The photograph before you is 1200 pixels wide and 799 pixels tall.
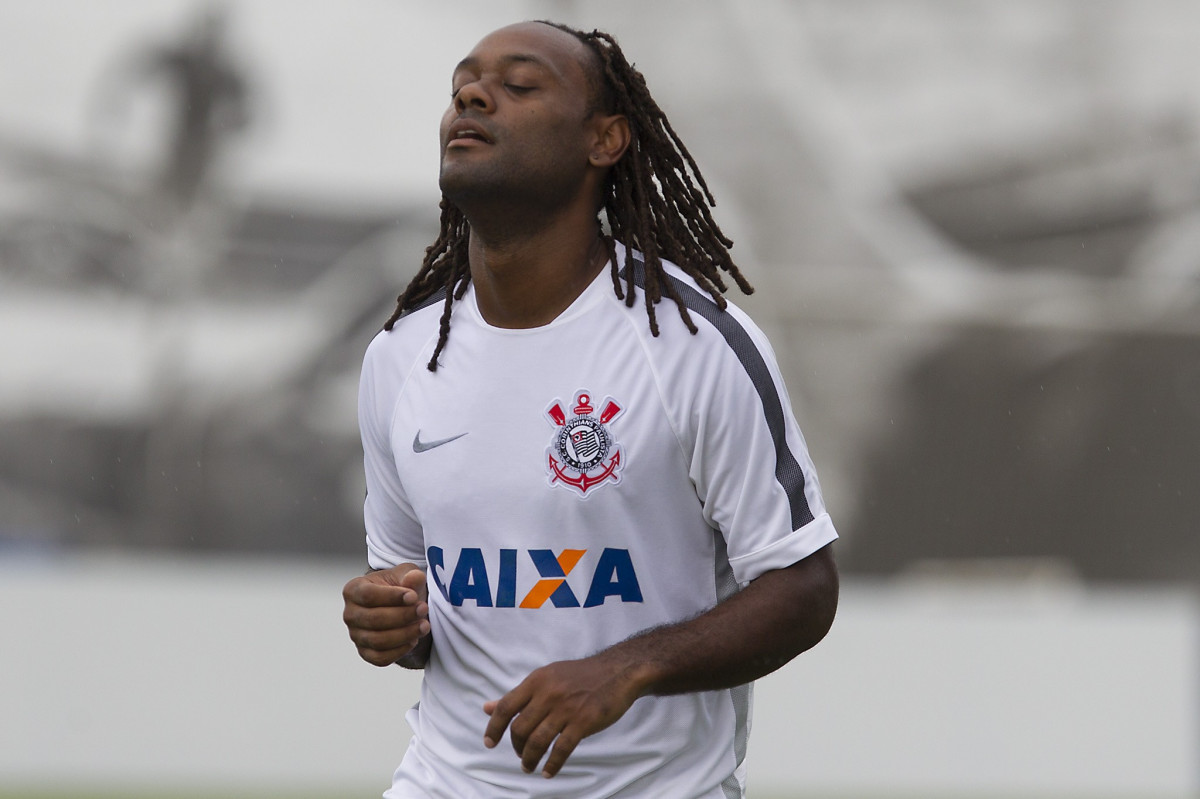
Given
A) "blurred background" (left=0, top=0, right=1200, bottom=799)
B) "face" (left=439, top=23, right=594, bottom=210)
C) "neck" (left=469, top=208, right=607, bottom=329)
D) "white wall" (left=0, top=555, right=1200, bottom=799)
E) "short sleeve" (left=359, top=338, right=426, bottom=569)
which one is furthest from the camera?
"blurred background" (left=0, top=0, right=1200, bottom=799)

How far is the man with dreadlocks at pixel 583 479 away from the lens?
262cm

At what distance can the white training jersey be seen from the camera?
2.64 m

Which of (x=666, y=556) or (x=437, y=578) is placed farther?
(x=437, y=578)

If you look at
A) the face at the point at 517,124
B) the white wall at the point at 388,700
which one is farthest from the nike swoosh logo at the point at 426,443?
the white wall at the point at 388,700

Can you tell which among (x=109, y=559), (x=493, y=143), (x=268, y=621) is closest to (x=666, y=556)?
(x=493, y=143)

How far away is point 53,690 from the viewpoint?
328 inches

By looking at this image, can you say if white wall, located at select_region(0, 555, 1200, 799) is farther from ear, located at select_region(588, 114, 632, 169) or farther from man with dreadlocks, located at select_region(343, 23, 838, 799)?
ear, located at select_region(588, 114, 632, 169)

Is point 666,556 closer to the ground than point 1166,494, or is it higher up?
closer to the ground

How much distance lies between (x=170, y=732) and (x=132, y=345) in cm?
772

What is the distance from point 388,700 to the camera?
849cm

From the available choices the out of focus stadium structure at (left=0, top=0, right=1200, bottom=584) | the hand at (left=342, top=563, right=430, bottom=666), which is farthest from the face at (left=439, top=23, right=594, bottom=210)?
the out of focus stadium structure at (left=0, top=0, right=1200, bottom=584)

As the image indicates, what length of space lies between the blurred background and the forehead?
455 inches

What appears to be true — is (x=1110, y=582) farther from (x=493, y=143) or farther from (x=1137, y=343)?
(x=493, y=143)

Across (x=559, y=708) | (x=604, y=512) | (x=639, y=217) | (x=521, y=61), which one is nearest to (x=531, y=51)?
(x=521, y=61)
